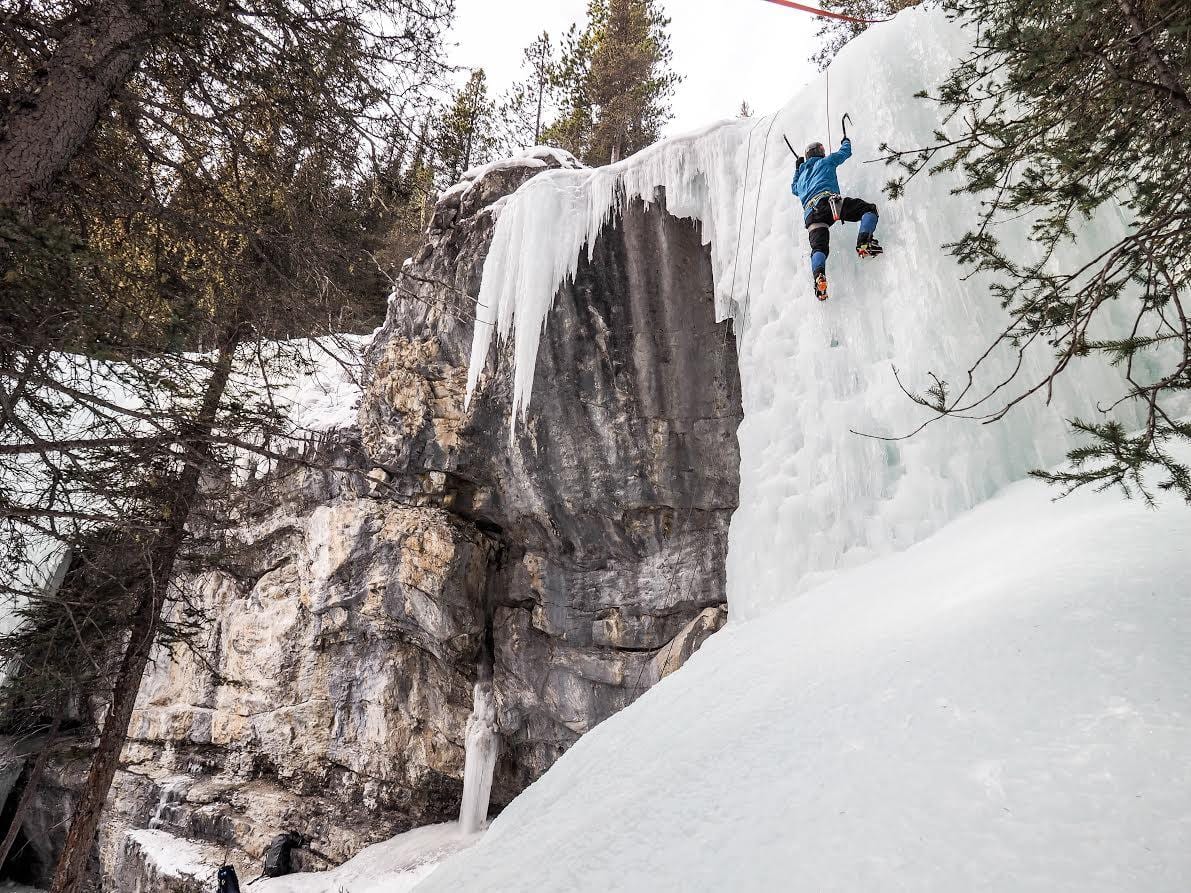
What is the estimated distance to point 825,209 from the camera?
4.49 metres

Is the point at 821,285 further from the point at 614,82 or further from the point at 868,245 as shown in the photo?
the point at 614,82

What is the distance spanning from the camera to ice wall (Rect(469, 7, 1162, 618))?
3830mm

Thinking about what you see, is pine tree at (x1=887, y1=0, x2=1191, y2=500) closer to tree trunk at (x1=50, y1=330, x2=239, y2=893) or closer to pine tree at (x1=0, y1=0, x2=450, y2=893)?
pine tree at (x1=0, y1=0, x2=450, y2=893)

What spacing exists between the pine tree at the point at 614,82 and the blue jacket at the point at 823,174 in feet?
30.3

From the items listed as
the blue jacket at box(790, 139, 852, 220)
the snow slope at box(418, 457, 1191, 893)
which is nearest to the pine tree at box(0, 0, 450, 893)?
the snow slope at box(418, 457, 1191, 893)

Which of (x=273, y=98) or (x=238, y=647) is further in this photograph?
(x=238, y=647)

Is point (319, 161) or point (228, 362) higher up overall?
point (319, 161)

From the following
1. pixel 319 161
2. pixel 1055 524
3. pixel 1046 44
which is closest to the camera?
pixel 1046 44

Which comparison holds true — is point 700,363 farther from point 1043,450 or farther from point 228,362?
point 228,362

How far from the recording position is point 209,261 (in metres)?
4.36

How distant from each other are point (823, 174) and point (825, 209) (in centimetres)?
26

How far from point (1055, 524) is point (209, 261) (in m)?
5.44

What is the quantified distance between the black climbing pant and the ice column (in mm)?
7528

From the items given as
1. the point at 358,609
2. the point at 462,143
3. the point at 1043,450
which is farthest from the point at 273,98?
the point at 358,609
